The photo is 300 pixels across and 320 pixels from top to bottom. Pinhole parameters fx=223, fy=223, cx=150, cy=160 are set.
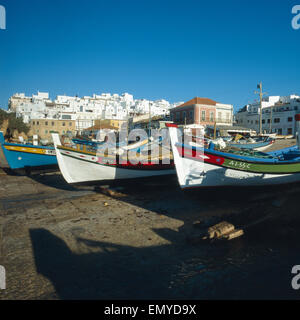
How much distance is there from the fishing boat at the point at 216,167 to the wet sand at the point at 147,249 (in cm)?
50

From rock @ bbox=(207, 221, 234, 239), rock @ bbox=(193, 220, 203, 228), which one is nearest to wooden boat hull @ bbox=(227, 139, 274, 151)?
rock @ bbox=(193, 220, 203, 228)

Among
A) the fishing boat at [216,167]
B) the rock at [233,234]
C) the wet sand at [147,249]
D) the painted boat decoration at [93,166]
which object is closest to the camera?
the wet sand at [147,249]

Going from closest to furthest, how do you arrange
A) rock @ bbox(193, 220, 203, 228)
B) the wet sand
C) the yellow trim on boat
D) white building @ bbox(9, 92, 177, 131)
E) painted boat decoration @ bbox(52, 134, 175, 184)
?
1. the wet sand
2. rock @ bbox(193, 220, 203, 228)
3. painted boat decoration @ bbox(52, 134, 175, 184)
4. the yellow trim on boat
5. white building @ bbox(9, 92, 177, 131)

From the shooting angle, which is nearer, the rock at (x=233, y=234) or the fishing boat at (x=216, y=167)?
the rock at (x=233, y=234)

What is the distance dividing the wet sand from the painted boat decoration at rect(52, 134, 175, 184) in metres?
1.77

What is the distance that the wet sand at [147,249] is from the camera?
12.8ft

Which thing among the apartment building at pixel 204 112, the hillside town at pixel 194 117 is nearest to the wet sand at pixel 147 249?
the hillside town at pixel 194 117

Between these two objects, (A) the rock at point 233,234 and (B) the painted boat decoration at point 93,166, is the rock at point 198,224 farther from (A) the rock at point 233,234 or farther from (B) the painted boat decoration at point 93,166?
(B) the painted boat decoration at point 93,166

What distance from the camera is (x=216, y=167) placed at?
8.36 metres

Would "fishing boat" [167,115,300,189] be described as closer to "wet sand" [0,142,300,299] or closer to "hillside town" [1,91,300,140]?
"wet sand" [0,142,300,299]

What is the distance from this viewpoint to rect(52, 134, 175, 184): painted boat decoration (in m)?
10.5

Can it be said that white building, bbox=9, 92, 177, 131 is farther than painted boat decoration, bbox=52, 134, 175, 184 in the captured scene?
Yes

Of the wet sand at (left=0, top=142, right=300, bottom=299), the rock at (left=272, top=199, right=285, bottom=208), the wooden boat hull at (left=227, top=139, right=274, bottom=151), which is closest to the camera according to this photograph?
the wet sand at (left=0, top=142, right=300, bottom=299)

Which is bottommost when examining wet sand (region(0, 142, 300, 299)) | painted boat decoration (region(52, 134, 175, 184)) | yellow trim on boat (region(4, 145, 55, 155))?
wet sand (region(0, 142, 300, 299))
